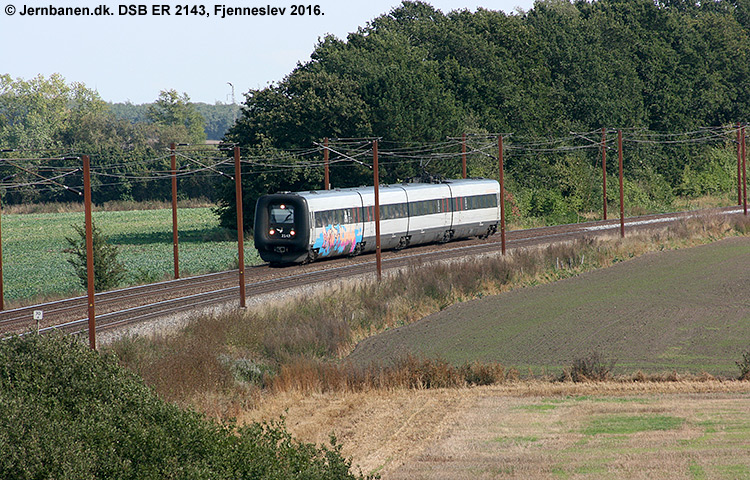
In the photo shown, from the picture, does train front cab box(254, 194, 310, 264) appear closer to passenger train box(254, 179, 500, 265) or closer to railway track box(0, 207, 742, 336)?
passenger train box(254, 179, 500, 265)

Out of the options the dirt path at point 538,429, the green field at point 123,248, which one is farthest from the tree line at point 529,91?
the dirt path at point 538,429

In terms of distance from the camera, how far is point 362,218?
4384 centimetres

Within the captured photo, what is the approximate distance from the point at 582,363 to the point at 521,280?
17.5m

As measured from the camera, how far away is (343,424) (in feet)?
66.4

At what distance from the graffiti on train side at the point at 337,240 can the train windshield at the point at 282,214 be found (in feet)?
5.30

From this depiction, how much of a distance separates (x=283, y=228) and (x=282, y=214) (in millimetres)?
633

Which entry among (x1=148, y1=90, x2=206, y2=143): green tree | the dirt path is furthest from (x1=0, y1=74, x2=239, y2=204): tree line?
the dirt path

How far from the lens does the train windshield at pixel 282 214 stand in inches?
1601

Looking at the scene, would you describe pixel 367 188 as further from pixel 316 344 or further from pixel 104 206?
pixel 104 206

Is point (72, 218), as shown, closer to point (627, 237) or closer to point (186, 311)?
point (627, 237)

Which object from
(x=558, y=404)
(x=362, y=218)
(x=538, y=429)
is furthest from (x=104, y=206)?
(x=538, y=429)

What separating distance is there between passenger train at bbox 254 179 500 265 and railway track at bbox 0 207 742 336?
2.27 feet

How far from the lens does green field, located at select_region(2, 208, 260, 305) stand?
45.9 metres

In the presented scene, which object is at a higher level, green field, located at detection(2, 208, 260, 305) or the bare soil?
green field, located at detection(2, 208, 260, 305)
